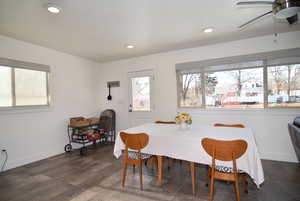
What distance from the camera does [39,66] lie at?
357cm

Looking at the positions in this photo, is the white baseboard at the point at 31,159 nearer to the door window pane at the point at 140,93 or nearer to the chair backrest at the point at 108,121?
the chair backrest at the point at 108,121

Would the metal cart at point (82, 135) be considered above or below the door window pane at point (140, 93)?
below

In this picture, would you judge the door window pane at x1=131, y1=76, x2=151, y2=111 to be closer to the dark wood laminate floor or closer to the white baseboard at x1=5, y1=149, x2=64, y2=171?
the dark wood laminate floor

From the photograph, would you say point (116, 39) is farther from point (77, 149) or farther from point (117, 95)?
point (77, 149)

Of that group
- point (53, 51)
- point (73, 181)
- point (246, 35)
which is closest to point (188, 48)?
point (246, 35)

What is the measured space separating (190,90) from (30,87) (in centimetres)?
366

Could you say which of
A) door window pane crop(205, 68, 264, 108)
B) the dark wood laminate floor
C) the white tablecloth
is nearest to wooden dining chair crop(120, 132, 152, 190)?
the white tablecloth

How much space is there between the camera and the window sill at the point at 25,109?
303cm

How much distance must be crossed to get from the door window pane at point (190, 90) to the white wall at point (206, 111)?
0.22 metres

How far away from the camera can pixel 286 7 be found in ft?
5.26

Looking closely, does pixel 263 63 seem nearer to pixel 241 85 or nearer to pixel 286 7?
pixel 241 85

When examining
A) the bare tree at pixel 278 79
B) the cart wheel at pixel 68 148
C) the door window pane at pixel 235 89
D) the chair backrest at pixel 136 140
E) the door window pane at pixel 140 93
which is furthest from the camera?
the door window pane at pixel 140 93

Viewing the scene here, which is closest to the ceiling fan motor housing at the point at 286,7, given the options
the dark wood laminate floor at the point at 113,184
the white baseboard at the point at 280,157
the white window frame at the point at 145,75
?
the dark wood laminate floor at the point at 113,184

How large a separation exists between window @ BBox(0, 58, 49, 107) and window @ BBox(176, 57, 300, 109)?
322cm
